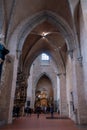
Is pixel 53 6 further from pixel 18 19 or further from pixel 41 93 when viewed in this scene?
pixel 41 93

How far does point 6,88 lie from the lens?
9531 millimetres

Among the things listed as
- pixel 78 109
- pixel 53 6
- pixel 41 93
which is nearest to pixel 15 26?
pixel 53 6

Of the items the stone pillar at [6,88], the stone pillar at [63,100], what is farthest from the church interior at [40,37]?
the stone pillar at [63,100]

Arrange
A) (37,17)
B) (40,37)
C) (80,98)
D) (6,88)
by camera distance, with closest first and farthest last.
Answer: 1. (80,98)
2. (6,88)
3. (37,17)
4. (40,37)

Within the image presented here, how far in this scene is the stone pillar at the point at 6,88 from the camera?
8.96 meters

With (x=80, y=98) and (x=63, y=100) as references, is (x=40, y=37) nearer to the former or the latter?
(x=63, y=100)

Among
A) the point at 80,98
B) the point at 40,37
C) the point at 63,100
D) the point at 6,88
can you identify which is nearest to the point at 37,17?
the point at 40,37

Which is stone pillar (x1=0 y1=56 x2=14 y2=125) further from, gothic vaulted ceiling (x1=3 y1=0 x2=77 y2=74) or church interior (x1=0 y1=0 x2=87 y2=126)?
gothic vaulted ceiling (x1=3 y1=0 x2=77 y2=74)

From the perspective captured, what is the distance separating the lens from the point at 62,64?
56.5 ft

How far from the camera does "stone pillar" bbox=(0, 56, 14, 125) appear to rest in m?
8.96

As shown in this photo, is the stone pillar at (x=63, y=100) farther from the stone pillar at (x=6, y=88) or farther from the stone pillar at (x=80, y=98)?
the stone pillar at (x=6, y=88)

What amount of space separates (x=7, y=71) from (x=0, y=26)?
3.13 meters

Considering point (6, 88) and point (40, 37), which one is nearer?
point (6, 88)

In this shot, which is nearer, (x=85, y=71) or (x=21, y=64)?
(x=85, y=71)
